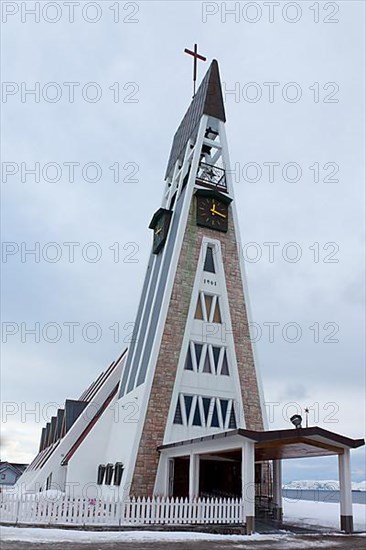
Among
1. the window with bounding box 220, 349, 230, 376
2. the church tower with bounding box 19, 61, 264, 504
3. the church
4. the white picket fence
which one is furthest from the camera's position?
the window with bounding box 220, 349, 230, 376

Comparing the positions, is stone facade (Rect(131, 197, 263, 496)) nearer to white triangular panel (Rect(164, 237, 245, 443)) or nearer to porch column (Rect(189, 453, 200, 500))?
white triangular panel (Rect(164, 237, 245, 443))

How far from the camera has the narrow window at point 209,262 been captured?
2575 centimetres

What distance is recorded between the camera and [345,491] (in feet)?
56.4

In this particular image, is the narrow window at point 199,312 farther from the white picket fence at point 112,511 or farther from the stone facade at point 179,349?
the white picket fence at point 112,511

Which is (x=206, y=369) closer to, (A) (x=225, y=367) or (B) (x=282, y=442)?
(A) (x=225, y=367)

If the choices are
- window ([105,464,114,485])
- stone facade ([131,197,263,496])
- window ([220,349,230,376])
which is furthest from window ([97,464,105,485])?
window ([220,349,230,376])

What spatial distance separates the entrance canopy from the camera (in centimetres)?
1571

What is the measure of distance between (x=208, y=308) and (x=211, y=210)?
4.90 m

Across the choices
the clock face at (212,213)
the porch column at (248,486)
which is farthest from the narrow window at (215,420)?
the clock face at (212,213)

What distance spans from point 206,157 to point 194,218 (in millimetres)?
5600

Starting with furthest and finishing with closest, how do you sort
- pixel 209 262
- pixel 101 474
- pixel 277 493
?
pixel 209 262 → pixel 101 474 → pixel 277 493

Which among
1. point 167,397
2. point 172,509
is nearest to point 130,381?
point 167,397

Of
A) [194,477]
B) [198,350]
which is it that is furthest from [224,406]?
[194,477]

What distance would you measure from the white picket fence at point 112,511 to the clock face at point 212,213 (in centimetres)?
1342
